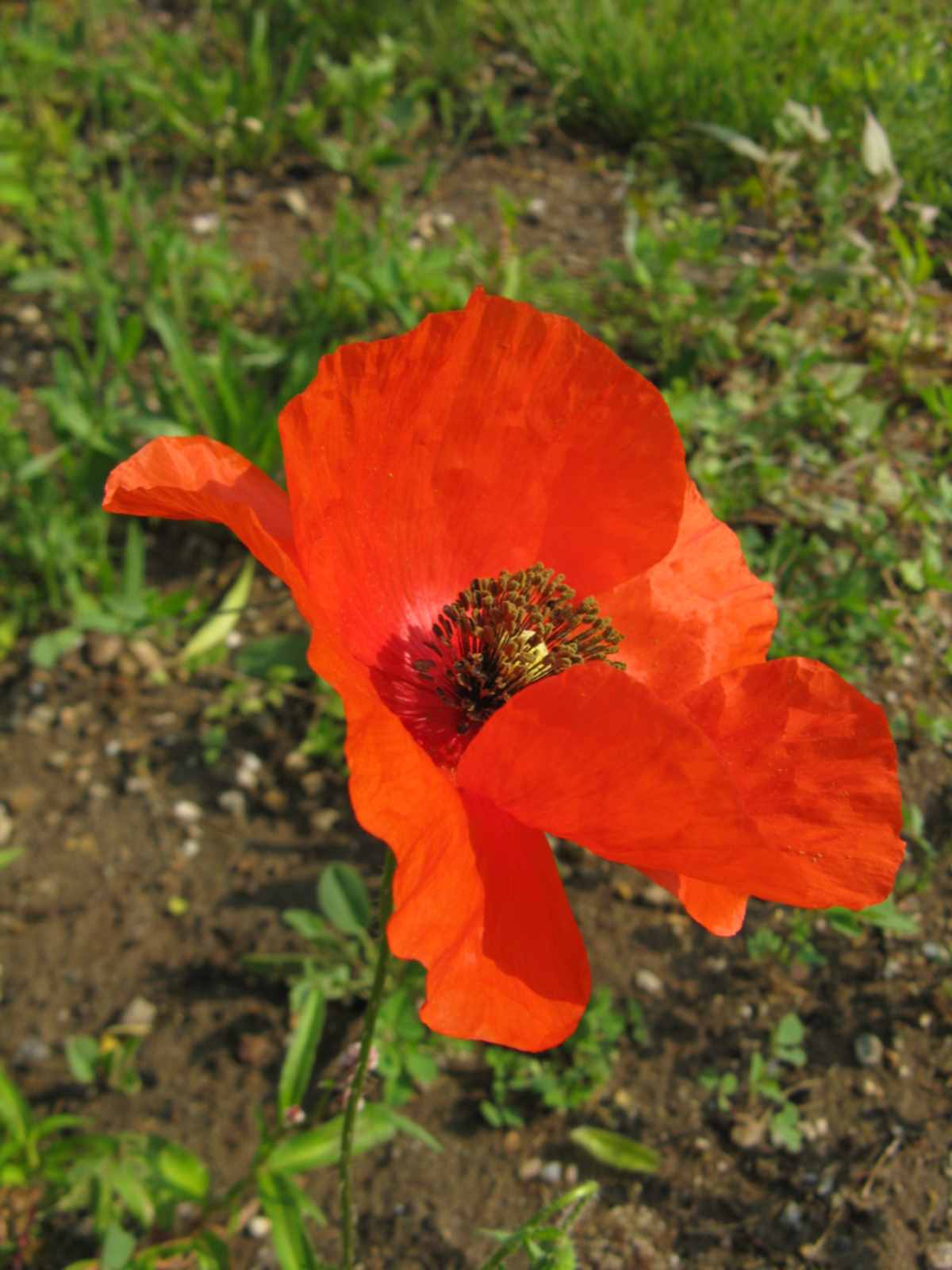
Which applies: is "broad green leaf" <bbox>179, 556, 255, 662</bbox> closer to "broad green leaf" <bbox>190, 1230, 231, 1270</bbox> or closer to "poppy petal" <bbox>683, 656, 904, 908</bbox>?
"broad green leaf" <bbox>190, 1230, 231, 1270</bbox>

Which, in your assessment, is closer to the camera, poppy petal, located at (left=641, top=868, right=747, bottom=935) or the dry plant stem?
poppy petal, located at (left=641, top=868, right=747, bottom=935)

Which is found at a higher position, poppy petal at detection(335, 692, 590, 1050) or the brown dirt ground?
poppy petal at detection(335, 692, 590, 1050)

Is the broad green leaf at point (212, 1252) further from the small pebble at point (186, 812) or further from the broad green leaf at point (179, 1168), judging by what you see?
the small pebble at point (186, 812)

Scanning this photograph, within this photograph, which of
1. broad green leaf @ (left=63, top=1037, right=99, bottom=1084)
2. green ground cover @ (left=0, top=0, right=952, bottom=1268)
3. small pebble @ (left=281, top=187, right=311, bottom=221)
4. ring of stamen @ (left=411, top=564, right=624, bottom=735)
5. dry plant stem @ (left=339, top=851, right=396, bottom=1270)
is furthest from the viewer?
small pebble @ (left=281, top=187, right=311, bottom=221)

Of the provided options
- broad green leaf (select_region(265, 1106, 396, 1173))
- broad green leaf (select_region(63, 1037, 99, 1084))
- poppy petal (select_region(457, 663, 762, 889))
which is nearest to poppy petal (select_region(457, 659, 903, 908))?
poppy petal (select_region(457, 663, 762, 889))

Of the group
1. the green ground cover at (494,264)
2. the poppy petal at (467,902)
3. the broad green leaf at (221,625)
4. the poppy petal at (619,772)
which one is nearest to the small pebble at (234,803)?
the green ground cover at (494,264)

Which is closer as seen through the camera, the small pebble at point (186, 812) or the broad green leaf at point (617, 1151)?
the broad green leaf at point (617, 1151)

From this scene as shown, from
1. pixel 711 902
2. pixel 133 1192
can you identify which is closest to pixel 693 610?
pixel 711 902
